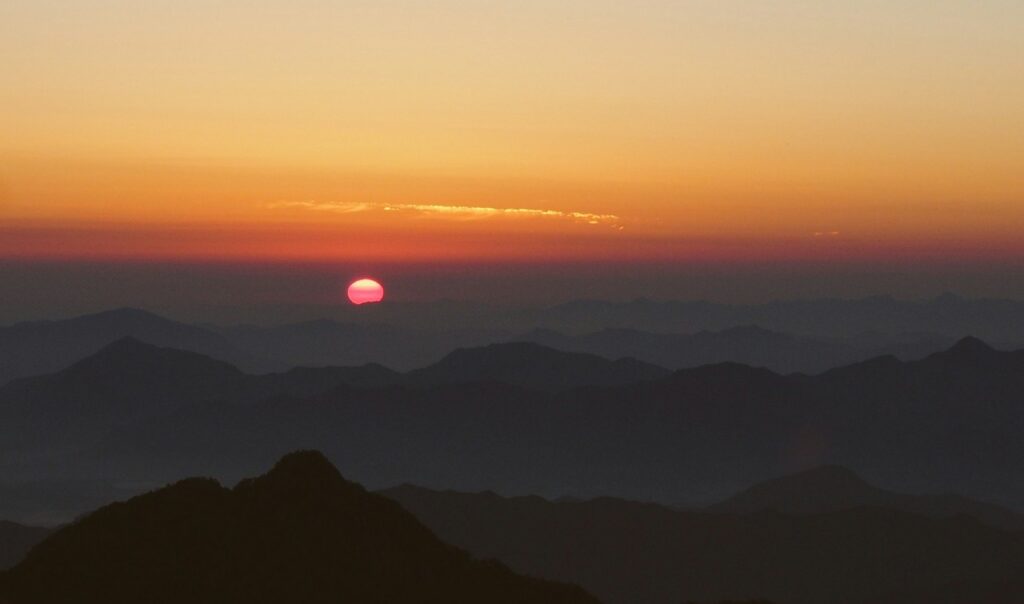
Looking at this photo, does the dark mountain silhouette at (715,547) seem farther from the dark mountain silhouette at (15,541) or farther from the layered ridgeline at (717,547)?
the dark mountain silhouette at (15,541)

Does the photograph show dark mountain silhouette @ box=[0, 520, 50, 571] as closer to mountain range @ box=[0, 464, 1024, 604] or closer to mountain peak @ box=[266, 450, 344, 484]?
mountain range @ box=[0, 464, 1024, 604]

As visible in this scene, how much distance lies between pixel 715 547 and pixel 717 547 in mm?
275

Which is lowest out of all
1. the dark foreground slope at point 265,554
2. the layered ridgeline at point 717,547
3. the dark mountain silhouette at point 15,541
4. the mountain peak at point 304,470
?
the layered ridgeline at point 717,547

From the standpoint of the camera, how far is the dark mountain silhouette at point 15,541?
147 m

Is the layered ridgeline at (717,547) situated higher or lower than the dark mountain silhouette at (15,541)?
lower

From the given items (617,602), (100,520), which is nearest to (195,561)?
(100,520)

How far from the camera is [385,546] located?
78.8 meters

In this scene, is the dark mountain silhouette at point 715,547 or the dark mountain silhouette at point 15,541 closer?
the dark mountain silhouette at point 15,541

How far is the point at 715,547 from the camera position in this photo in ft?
582

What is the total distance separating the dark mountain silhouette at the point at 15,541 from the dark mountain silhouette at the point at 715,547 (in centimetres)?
5147

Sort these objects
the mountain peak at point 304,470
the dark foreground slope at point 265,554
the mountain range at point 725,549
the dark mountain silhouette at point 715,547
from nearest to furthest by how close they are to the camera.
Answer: the dark foreground slope at point 265,554 → the mountain peak at point 304,470 → the mountain range at point 725,549 → the dark mountain silhouette at point 715,547

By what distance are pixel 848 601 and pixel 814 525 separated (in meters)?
33.1

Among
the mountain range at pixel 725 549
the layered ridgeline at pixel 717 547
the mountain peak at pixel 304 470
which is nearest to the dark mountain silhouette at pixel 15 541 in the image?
the mountain range at pixel 725 549

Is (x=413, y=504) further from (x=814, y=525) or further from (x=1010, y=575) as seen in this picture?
(x=1010, y=575)
